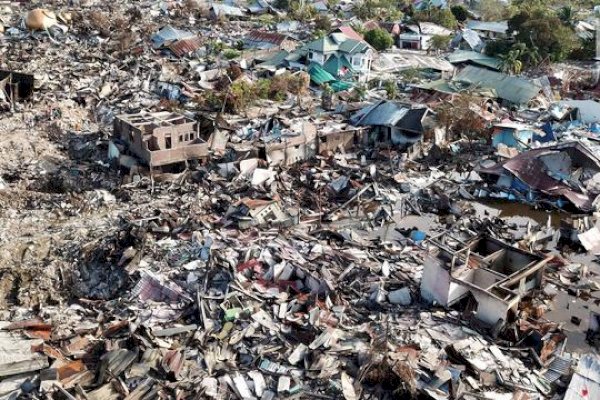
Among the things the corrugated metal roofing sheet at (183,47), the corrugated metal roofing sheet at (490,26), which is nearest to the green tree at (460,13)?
the corrugated metal roofing sheet at (490,26)

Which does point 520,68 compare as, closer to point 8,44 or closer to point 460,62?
point 460,62

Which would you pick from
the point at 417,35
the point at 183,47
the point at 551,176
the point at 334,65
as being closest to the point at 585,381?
the point at 551,176

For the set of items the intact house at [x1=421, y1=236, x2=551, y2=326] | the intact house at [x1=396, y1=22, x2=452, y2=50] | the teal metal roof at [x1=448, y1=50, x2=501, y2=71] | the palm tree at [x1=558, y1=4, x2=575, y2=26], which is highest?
the intact house at [x1=421, y1=236, x2=551, y2=326]

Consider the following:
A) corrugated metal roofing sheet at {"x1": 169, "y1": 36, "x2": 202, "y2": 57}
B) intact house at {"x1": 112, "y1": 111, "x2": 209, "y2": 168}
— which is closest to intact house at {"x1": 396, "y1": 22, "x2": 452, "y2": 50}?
corrugated metal roofing sheet at {"x1": 169, "y1": 36, "x2": 202, "y2": 57}

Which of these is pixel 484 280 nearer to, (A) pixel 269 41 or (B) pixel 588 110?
(B) pixel 588 110

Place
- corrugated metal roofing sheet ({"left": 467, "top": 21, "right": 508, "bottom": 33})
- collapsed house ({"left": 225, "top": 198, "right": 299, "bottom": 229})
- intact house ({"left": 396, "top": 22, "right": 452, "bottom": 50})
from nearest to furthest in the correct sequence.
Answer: collapsed house ({"left": 225, "top": 198, "right": 299, "bottom": 229}), intact house ({"left": 396, "top": 22, "right": 452, "bottom": 50}), corrugated metal roofing sheet ({"left": 467, "top": 21, "right": 508, "bottom": 33})

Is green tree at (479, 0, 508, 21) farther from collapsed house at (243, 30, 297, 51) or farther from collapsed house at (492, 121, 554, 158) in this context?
collapsed house at (492, 121, 554, 158)
